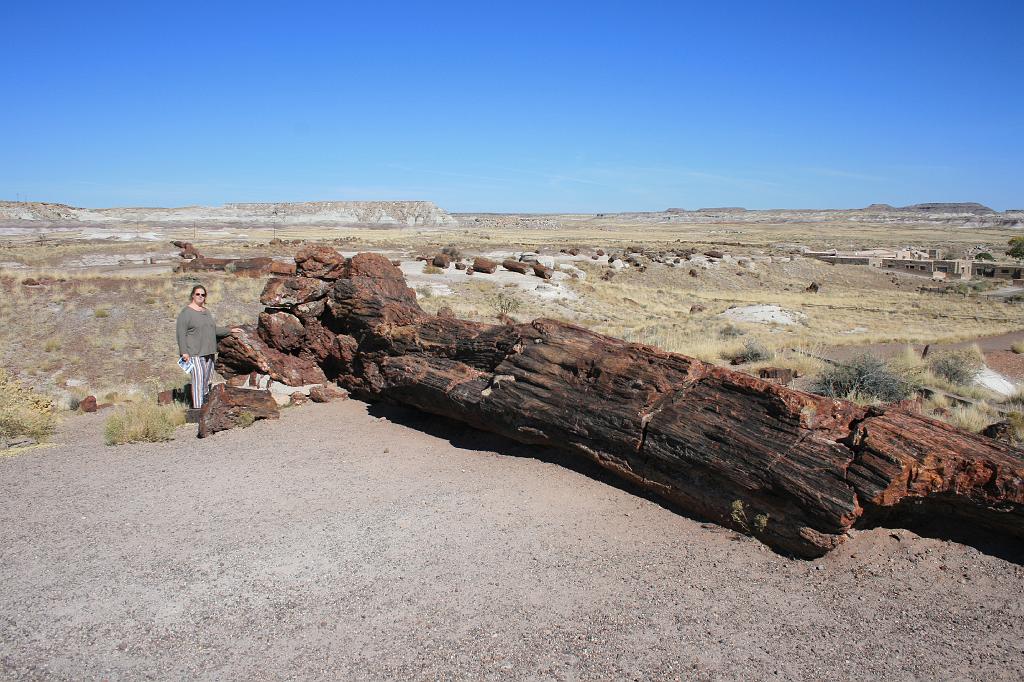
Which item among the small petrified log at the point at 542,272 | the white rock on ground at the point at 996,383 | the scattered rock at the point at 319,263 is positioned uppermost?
the scattered rock at the point at 319,263

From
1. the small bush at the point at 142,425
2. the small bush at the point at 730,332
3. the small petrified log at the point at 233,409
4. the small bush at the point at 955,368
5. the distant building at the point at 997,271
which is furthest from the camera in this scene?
the distant building at the point at 997,271

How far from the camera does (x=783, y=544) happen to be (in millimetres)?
5129

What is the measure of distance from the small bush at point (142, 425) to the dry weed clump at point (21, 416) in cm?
76

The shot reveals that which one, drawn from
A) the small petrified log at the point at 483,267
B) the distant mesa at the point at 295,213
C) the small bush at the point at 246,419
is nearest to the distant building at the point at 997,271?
the small petrified log at the point at 483,267

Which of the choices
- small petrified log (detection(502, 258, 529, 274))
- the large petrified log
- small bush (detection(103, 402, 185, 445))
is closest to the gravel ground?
the large petrified log

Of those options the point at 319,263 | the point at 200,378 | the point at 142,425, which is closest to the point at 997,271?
the point at 319,263

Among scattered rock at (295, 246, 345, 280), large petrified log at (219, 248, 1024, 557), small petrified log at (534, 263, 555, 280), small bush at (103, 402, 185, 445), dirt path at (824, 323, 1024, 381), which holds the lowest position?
dirt path at (824, 323, 1024, 381)

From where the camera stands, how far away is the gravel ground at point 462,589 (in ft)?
13.3

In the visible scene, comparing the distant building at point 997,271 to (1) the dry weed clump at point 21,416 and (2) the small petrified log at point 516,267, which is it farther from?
(1) the dry weed clump at point 21,416

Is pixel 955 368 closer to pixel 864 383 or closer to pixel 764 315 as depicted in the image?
pixel 864 383

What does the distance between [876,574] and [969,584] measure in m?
0.58

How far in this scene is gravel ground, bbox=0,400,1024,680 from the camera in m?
4.07

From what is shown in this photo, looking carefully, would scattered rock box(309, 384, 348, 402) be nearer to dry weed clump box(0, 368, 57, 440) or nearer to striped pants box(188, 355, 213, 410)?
striped pants box(188, 355, 213, 410)

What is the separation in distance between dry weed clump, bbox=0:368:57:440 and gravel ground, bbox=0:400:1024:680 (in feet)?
8.04
